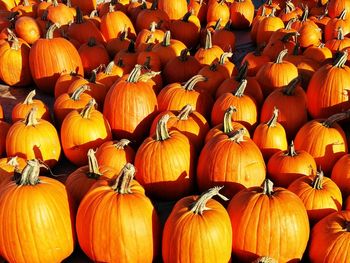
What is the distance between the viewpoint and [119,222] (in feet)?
8.36

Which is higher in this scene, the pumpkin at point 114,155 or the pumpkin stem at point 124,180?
the pumpkin stem at point 124,180

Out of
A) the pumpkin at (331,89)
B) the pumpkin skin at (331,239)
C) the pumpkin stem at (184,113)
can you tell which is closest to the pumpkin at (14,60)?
the pumpkin stem at (184,113)

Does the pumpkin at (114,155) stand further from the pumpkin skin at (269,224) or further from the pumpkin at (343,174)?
the pumpkin at (343,174)

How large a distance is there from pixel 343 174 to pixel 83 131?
6.80 ft

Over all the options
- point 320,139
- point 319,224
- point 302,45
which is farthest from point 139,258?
point 302,45

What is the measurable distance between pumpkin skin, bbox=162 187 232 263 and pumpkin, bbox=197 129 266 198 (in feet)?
1.84

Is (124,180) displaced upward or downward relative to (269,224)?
upward

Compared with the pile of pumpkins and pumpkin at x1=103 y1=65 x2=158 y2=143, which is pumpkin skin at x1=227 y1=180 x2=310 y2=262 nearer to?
the pile of pumpkins

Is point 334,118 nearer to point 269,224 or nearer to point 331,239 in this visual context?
point 331,239

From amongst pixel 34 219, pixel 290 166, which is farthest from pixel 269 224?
pixel 34 219

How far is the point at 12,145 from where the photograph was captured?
3.61m

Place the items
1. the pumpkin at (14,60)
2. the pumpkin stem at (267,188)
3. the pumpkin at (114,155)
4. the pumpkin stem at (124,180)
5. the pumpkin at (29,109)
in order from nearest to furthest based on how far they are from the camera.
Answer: the pumpkin stem at (124,180)
the pumpkin stem at (267,188)
the pumpkin at (114,155)
the pumpkin at (29,109)
the pumpkin at (14,60)

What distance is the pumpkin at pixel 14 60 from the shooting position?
5.04 m

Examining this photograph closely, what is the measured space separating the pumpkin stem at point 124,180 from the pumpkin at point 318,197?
3.74 feet
